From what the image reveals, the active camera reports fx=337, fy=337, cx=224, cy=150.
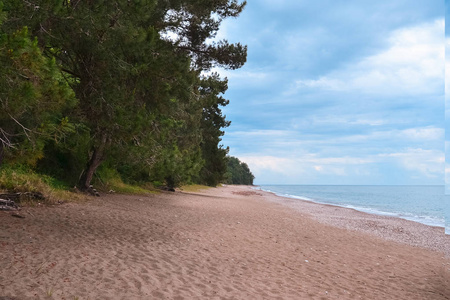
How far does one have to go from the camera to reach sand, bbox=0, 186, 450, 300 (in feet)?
16.7

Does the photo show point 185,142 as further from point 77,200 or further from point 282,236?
point 282,236

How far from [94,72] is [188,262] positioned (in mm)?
6250

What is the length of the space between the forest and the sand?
2244mm

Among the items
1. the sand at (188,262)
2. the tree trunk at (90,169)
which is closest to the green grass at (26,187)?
the sand at (188,262)

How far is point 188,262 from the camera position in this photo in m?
6.59

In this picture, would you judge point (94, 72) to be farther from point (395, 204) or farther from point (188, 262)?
point (395, 204)

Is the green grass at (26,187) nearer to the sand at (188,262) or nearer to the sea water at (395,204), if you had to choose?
the sand at (188,262)

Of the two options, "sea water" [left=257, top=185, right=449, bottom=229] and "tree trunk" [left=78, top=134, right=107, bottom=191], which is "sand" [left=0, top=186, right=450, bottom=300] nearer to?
"tree trunk" [left=78, top=134, right=107, bottom=191]

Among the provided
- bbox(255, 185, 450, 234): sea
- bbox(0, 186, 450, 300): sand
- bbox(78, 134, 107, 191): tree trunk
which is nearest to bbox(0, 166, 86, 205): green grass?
bbox(0, 186, 450, 300): sand

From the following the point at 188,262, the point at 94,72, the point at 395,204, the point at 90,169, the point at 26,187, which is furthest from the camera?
the point at 395,204

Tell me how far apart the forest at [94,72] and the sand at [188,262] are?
224cm

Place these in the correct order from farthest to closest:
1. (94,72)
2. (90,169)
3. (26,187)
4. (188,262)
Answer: (90,169), (26,187), (94,72), (188,262)

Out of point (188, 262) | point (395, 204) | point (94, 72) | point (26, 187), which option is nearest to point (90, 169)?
point (26, 187)

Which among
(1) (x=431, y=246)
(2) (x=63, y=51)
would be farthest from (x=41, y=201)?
(1) (x=431, y=246)
